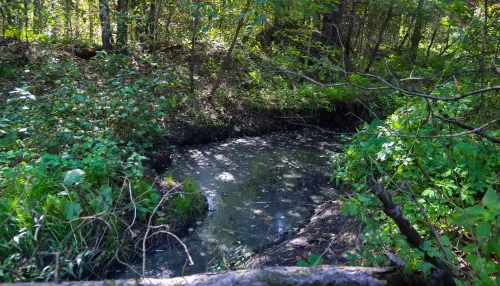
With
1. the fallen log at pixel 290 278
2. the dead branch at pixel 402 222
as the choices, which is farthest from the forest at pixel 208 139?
the fallen log at pixel 290 278

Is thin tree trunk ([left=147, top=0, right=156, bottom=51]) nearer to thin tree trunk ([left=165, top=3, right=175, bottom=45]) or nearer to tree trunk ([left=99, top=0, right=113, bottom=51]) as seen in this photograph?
thin tree trunk ([left=165, top=3, right=175, bottom=45])

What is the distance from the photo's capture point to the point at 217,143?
8930 mm

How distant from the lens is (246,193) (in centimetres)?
632

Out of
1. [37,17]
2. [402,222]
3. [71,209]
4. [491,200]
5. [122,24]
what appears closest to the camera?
[491,200]

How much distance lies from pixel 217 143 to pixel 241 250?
15.1ft

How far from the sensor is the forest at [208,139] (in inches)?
113

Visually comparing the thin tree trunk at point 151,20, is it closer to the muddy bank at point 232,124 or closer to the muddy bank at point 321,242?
the muddy bank at point 232,124

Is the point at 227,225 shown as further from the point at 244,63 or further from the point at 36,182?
the point at 244,63

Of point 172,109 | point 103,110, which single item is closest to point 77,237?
point 103,110

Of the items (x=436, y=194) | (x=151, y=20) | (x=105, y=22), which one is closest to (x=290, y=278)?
(x=436, y=194)

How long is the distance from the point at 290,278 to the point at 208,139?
6607 mm

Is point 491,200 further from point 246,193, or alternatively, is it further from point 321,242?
point 246,193

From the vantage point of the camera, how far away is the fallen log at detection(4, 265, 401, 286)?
2.44 metres

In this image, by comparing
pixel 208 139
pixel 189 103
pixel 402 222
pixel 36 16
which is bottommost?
pixel 208 139
